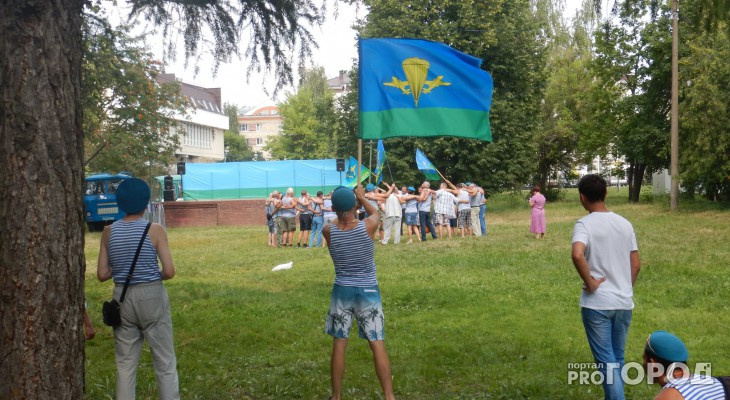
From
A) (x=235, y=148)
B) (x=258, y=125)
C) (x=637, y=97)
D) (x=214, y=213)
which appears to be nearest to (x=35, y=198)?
(x=214, y=213)

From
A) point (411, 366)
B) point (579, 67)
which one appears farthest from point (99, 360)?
point (579, 67)

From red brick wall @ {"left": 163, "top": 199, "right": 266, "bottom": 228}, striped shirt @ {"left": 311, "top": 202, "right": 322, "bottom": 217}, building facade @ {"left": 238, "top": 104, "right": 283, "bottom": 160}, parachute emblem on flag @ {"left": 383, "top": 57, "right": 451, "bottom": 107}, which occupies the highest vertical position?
building facade @ {"left": 238, "top": 104, "right": 283, "bottom": 160}

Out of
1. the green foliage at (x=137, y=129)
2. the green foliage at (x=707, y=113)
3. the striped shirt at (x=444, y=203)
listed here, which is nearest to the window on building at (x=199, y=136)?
the green foliage at (x=137, y=129)

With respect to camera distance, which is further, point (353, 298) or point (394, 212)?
point (394, 212)

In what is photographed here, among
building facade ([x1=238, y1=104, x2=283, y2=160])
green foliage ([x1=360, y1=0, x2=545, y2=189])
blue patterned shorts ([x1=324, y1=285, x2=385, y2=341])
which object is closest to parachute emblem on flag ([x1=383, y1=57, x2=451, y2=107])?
blue patterned shorts ([x1=324, y1=285, x2=385, y2=341])

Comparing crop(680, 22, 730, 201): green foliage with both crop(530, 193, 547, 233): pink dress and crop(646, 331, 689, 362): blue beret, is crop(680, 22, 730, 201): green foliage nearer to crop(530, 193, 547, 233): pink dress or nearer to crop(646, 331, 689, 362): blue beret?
crop(530, 193, 547, 233): pink dress

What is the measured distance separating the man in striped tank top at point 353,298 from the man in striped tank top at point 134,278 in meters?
1.36

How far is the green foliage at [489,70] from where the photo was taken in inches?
1560

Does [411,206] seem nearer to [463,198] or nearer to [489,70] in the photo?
[463,198]

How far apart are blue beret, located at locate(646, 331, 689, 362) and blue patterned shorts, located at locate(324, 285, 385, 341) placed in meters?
2.65

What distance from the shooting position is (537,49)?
4475 centimetres

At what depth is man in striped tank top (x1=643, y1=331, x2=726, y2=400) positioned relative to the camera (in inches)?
137

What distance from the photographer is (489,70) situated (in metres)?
41.8

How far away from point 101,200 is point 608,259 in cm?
3696
